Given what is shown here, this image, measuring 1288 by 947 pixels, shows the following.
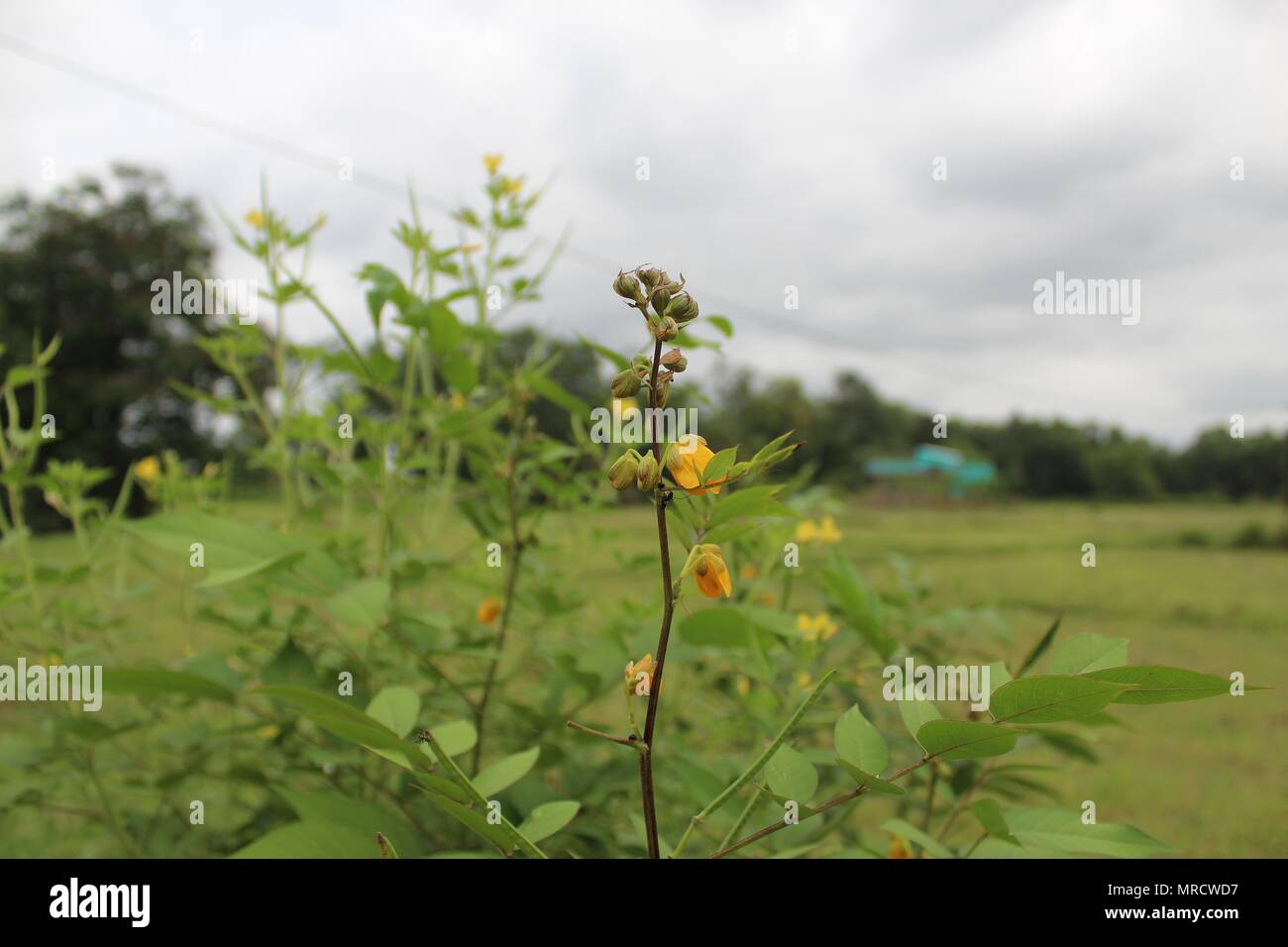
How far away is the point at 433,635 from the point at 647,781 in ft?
1.18

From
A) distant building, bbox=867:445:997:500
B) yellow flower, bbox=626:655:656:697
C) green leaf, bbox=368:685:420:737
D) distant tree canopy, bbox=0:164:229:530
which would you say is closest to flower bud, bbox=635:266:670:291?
yellow flower, bbox=626:655:656:697

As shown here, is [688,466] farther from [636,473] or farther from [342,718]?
[342,718]

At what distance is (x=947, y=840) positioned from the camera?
60cm

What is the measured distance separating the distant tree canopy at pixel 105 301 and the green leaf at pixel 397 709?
10.9 m

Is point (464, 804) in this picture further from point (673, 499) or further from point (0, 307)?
point (0, 307)

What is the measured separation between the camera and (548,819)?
37 cm

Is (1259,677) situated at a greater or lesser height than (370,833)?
lesser

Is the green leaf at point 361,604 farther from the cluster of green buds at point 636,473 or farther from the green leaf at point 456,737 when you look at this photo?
the cluster of green buds at point 636,473

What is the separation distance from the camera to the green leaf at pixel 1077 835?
0.39m

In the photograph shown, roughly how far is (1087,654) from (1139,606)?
4452 mm

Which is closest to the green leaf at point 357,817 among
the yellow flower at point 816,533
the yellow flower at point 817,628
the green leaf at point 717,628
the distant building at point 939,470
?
the green leaf at point 717,628

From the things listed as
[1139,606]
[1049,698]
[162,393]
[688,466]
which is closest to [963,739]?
[1049,698]

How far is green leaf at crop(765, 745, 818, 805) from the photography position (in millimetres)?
341
